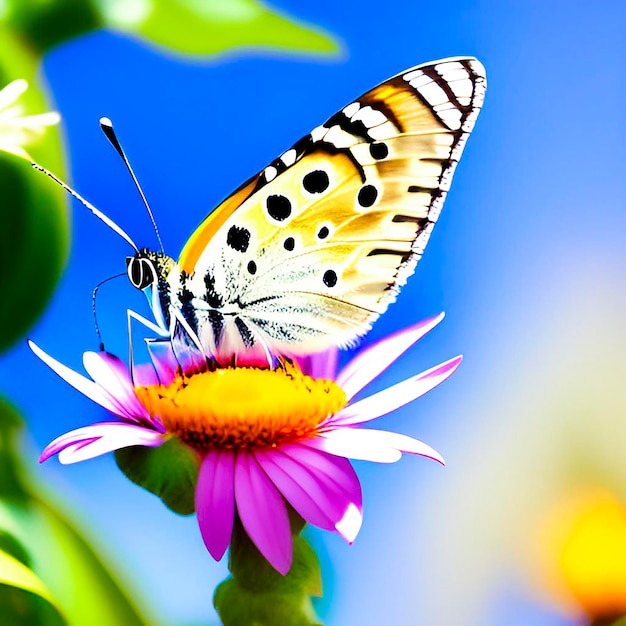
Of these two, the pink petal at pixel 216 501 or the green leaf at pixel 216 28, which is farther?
the green leaf at pixel 216 28

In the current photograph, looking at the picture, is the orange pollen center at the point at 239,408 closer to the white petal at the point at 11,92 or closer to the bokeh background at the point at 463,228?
the bokeh background at the point at 463,228

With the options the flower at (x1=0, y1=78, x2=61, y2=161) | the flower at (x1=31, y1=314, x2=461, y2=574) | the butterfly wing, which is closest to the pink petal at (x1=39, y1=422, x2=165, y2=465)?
the flower at (x1=31, y1=314, x2=461, y2=574)

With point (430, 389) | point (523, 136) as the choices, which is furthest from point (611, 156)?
point (430, 389)

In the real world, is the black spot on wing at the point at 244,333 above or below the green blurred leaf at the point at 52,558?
above

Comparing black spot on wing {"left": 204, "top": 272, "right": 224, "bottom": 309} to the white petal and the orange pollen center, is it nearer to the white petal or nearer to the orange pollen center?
the orange pollen center

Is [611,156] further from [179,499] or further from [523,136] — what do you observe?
[179,499]

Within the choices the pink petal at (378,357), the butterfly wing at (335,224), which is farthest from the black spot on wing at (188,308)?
the pink petal at (378,357)

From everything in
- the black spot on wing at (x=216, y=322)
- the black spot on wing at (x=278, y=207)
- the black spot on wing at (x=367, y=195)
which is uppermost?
the black spot on wing at (x=278, y=207)
